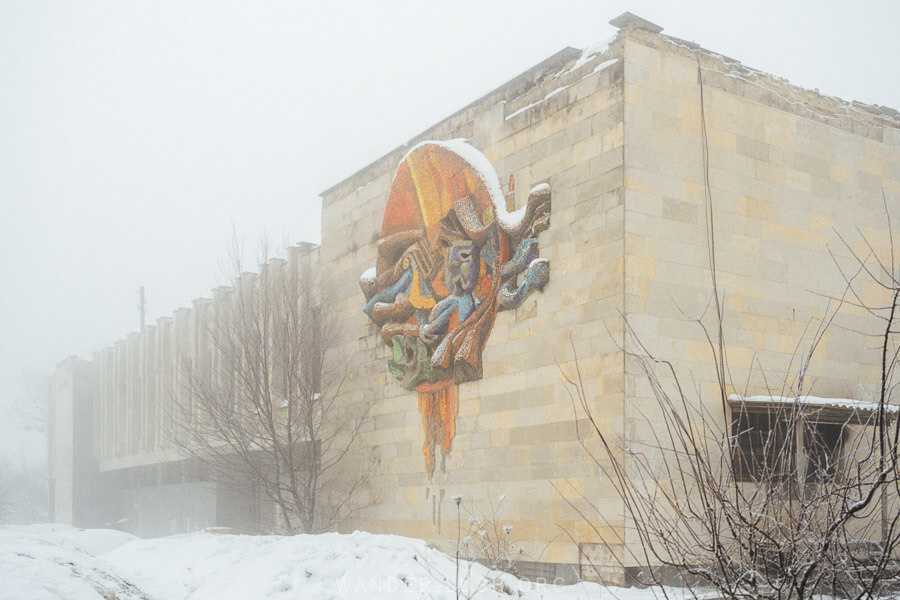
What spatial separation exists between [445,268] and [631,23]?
5138 millimetres

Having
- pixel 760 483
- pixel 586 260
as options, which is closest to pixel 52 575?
pixel 760 483

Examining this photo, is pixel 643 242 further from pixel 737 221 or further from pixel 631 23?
pixel 631 23

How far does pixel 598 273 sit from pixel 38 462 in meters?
96.5

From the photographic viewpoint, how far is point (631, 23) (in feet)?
43.5

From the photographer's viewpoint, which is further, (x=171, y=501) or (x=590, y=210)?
(x=171, y=501)

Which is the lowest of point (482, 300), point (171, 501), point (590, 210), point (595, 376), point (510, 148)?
point (171, 501)

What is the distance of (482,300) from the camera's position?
15336 millimetres

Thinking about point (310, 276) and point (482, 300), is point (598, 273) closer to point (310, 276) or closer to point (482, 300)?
point (482, 300)

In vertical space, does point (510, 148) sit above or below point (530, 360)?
above

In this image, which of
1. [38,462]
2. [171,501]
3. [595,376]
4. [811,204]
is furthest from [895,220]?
[38,462]

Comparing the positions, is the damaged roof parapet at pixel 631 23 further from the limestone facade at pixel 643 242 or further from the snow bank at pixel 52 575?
the snow bank at pixel 52 575

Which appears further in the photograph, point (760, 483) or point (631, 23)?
point (631, 23)

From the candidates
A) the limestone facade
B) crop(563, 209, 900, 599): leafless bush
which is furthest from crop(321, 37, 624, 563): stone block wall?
crop(563, 209, 900, 599): leafless bush

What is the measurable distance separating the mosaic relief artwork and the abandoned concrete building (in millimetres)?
41
